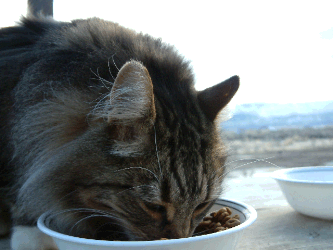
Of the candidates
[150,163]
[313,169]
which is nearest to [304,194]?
[313,169]

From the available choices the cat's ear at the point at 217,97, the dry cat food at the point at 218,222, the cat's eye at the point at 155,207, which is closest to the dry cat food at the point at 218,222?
the dry cat food at the point at 218,222

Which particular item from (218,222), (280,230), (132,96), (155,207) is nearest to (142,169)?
(155,207)

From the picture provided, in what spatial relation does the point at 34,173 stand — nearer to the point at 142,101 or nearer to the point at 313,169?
the point at 142,101

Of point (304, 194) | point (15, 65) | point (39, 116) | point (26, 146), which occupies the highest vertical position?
point (15, 65)

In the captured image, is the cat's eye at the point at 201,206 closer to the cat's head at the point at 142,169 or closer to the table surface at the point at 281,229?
the cat's head at the point at 142,169

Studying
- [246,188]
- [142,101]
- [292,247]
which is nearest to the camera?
[142,101]

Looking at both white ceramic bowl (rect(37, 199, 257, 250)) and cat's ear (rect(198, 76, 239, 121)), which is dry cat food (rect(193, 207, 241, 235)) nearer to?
white ceramic bowl (rect(37, 199, 257, 250))

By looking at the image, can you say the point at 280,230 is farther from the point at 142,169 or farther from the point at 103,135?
the point at 103,135

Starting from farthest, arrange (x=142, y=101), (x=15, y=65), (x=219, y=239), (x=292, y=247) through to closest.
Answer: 1. (x=15, y=65)
2. (x=292, y=247)
3. (x=142, y=101)
4. (x=219, y=239)
